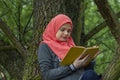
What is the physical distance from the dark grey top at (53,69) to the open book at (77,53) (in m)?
0.07

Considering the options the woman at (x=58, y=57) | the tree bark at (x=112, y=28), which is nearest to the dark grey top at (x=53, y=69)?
the woman at (x=58, y=57)

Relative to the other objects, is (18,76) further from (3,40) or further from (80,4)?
(80,4)

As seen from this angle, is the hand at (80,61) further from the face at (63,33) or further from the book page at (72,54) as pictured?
the face at (63,33)

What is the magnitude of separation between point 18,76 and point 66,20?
3366 millimetres

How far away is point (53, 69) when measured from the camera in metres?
3.54

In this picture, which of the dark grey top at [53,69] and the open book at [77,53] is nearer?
the open book at [77,53]

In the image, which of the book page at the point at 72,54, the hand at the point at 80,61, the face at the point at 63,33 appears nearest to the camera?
the book page at the point at 72,54

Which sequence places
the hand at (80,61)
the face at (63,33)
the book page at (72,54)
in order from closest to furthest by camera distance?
the book page at (72,54)
the hand at (80,61)
the face at (63,33)

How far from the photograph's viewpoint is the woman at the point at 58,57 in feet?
11.5

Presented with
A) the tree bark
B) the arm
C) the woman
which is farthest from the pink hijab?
the tree bark

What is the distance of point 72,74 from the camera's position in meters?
3.56

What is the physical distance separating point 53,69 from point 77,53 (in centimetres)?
28

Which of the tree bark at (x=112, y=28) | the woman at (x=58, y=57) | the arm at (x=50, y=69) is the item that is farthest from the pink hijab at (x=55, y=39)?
the tree bark at (x=112, y=28)

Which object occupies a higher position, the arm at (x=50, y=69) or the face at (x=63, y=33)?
the face at (x=63, y=33)
